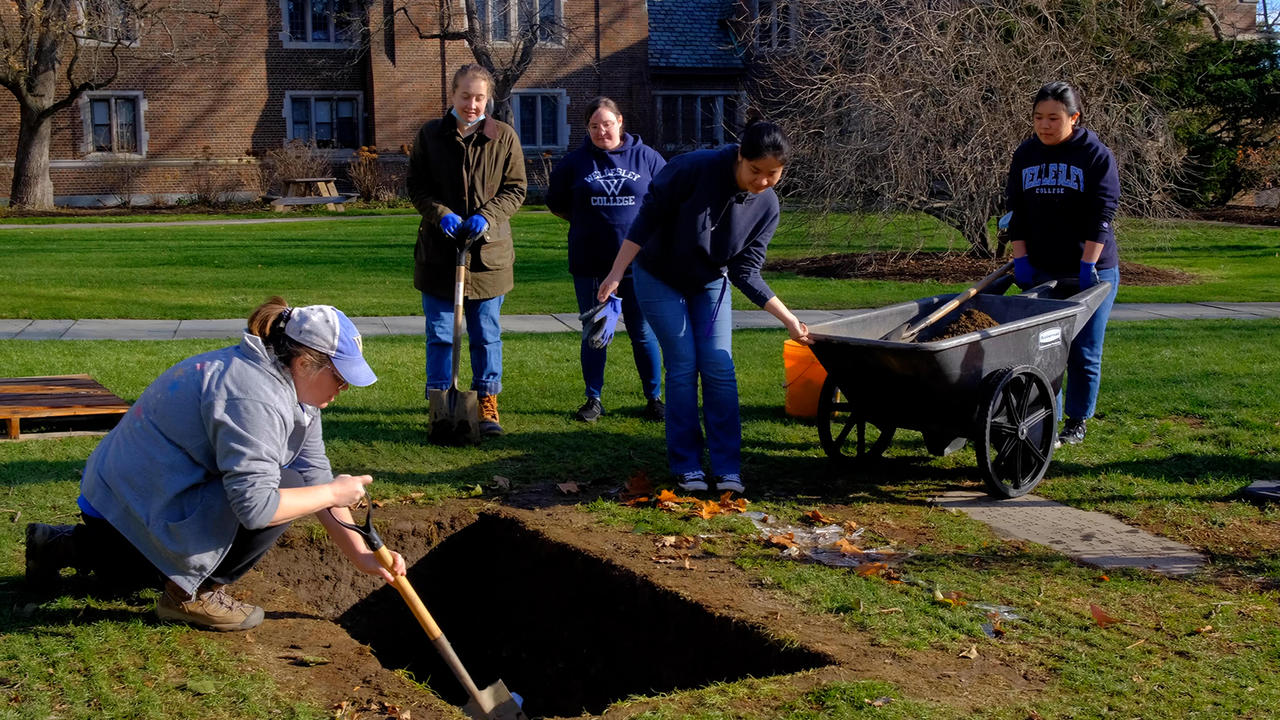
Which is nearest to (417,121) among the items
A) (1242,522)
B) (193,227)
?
(193,227)

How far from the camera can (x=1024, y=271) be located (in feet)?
23.9

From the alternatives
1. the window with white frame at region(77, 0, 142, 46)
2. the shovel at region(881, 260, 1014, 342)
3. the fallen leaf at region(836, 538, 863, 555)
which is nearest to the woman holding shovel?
the shovel at region(881, 260, 1014, 342)

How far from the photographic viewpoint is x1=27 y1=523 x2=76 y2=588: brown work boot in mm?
4512

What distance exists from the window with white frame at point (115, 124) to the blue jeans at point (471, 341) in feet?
98.1

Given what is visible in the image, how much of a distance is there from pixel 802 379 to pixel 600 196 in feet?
5.71

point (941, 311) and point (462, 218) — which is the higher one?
point (462, 218)

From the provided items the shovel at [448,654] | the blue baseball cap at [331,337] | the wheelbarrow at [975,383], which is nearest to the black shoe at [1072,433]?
the wheelbarrow at [975,383]

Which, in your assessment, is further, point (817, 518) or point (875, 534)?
point (817, 518)

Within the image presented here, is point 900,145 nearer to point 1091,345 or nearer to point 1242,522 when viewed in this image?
point 1091,345

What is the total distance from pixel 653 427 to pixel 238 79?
99.5 ft

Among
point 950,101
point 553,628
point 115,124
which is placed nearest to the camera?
point 553,628

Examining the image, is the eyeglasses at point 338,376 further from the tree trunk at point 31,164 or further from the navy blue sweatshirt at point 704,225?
the tree trunk at point 31,164

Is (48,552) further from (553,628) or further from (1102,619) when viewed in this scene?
(1102,619)

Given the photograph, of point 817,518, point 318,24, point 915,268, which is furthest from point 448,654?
point 318,24
